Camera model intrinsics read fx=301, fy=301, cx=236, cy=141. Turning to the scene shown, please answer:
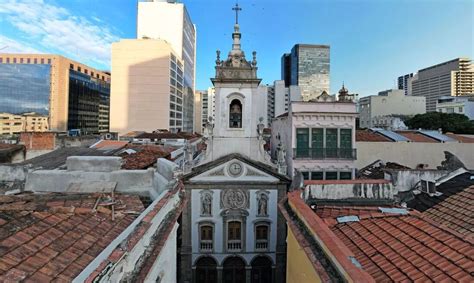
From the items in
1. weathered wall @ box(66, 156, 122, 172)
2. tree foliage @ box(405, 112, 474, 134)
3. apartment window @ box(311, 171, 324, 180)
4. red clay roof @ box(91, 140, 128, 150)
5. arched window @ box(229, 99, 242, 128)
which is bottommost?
apartment window @ box(311, 171, 324, 180)

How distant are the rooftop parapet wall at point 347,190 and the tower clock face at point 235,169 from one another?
8409 mm

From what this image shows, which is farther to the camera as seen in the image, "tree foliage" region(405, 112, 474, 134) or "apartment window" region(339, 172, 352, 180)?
"tree foliage" region(405, 112, 474, 134)

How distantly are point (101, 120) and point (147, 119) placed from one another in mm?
53337

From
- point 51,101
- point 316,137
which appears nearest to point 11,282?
point 316,137

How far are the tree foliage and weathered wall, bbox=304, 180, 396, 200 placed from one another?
49.3 metres

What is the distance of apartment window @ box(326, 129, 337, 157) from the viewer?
19078 mm

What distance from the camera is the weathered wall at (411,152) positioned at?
22.4 m

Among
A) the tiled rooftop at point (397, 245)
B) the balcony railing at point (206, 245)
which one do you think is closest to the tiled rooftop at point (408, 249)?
the tiled rooftop at point (397, 245)

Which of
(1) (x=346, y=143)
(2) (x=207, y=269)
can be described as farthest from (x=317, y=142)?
(2) (x=207, y=269)

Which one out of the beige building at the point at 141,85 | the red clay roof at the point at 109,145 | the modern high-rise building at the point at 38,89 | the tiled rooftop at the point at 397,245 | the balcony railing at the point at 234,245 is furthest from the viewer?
the modern high-rise building at the point at 38,89

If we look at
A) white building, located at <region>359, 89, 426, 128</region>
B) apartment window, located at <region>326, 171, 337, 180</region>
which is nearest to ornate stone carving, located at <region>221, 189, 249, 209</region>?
apartment window, located at <region>326, 171, 337, 180</region>

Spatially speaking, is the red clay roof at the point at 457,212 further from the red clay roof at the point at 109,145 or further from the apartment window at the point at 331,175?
the red clay roof at the point at 109,145

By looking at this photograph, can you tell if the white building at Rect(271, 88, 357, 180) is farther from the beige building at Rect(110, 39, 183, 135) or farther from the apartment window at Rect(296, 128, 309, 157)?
the beige building at Rect(110, 39, 183, 135)

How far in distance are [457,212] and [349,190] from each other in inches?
113
